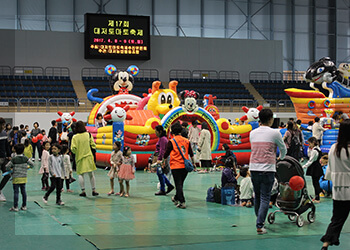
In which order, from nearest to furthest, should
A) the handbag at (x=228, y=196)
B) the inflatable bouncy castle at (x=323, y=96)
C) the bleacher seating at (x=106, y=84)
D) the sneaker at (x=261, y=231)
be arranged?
1. the sneaker at (x=261, y=231)
2. the handbag at (x=228, y=196)
3. the inflatable bouncy castle at (x=323, y=96)
4. the bleacher seating at (x=106, y=84)

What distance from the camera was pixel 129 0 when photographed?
3266 cm

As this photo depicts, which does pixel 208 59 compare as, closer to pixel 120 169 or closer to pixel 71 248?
pixel 120 169

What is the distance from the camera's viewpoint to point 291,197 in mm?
6816

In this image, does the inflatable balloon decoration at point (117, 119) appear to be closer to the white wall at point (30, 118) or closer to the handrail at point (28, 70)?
the white wall at point (30, 118)

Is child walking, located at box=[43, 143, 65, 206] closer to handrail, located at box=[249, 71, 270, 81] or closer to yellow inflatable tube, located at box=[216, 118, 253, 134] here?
yellow inflatable tube, located at box=[216, 118, 253, 134]

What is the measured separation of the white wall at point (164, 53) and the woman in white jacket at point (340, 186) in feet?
83.5

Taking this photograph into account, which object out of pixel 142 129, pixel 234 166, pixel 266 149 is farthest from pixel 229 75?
pixel 266 149

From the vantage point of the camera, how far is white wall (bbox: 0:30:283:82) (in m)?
29.4

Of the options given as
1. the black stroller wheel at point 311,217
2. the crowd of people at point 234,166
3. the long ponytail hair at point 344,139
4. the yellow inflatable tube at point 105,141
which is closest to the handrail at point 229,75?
the yellow inflatable tube at point 105,141

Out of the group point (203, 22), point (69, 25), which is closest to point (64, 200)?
point (69, 25)

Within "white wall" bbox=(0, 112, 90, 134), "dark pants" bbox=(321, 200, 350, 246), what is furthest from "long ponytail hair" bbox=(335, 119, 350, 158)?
"white wall" bbox=(0, 112, 90, 134)

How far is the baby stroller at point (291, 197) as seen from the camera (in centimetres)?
679

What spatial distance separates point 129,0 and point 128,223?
27326 millimetres

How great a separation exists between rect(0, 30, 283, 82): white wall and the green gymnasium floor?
21217 millimetres
